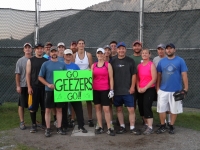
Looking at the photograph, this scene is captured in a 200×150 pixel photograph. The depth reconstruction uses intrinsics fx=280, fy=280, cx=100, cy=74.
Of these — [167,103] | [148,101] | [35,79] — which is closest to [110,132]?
[148,101]

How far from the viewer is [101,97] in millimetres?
5988

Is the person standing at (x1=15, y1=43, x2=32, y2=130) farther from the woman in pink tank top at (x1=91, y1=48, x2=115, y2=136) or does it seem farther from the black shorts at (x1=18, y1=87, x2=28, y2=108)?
the woman in pink tank top at (x1=91, y1=48, x2=115, y2=136)

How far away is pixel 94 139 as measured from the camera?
18.8ft

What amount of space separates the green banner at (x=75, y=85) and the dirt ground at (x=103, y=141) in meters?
0.83

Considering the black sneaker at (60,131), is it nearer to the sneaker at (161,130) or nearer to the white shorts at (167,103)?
the sneaker at (161,130)

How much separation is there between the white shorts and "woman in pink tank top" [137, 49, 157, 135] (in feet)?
0.62

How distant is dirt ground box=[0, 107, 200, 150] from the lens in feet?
17.3

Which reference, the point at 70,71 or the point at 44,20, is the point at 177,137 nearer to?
the point at 70,71

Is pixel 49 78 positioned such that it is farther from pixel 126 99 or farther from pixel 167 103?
pixel 167 103

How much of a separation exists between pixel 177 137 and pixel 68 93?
2487mm

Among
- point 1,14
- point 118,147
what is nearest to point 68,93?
point 118,147

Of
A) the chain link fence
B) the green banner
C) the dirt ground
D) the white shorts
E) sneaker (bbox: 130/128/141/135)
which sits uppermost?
the chain link fence

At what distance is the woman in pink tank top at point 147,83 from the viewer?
5.98 meters

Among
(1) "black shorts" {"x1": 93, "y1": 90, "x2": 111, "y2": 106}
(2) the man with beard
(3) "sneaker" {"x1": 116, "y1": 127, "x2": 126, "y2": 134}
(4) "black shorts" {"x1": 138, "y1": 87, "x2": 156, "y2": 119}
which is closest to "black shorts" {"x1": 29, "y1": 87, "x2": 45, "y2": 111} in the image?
(2) the man with beard
